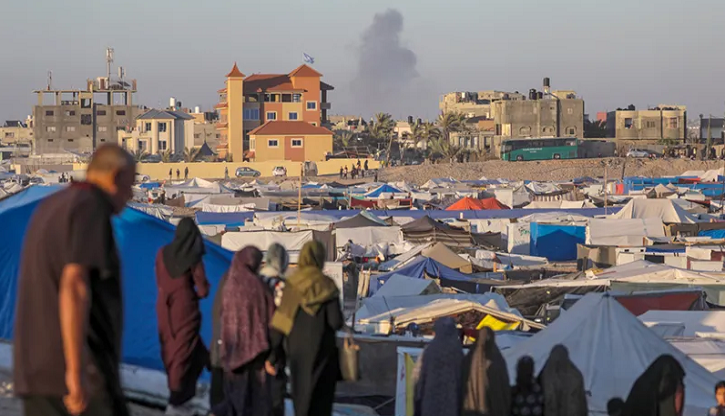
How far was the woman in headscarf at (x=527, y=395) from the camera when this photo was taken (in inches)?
270

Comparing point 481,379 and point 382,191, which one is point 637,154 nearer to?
point 382,191

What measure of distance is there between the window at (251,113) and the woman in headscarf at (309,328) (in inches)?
3015

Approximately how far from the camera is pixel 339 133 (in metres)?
100

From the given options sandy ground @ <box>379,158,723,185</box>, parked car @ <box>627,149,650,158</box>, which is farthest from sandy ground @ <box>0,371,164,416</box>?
parked car @ <box>627,149,650,158</box>

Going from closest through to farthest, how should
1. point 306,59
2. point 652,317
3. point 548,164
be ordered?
point 652,317
point 548,164
point 306,59

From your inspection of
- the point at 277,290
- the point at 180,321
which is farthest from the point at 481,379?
the point at 180,321

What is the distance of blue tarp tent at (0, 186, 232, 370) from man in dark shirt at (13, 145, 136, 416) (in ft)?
A: 16.3

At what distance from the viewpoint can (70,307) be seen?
339 centimetres

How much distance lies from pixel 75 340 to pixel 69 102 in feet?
332

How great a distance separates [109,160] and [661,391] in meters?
4.14

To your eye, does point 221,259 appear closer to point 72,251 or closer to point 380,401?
point 380,401

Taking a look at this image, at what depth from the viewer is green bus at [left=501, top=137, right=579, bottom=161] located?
Result: 73.4 metres

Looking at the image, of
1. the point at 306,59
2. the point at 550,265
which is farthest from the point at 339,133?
the point at 550,265

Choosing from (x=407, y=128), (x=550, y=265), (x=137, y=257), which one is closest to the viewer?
(x=137, y=257)
